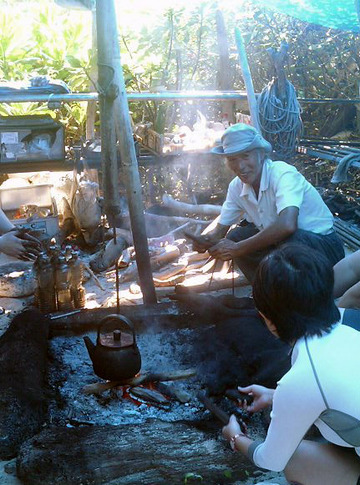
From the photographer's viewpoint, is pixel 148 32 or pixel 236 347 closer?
pixel 236 347

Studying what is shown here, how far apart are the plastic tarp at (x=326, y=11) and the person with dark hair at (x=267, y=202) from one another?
3.50 metres

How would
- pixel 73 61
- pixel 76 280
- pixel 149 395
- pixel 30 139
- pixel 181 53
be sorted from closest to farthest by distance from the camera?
pixel 149 395 < pixel 76 280 < pixel 30 139 < pixel 73 61 < pixel 181 53

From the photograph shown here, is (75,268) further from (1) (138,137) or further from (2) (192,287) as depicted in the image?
(1) (138,137)

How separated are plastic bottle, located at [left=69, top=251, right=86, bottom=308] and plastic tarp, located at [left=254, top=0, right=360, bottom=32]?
4.35 meters

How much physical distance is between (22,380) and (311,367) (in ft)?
7.24

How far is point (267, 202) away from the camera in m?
4.76

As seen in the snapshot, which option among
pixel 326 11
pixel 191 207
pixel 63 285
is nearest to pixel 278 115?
pixel 326 11

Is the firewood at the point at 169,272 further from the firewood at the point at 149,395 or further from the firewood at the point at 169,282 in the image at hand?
the firewood at the point at 149,395

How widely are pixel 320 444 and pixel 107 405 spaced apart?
5.65 feet

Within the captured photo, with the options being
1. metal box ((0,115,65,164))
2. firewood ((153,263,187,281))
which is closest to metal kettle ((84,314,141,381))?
firewood ((153,263,187,281))

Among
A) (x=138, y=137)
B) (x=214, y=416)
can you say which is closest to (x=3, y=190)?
(x=138, y=137)

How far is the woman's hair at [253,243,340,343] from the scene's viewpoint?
222 centimetres

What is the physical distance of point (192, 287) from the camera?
18.7 feet

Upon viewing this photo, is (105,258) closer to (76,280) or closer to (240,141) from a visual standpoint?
(76,280)
